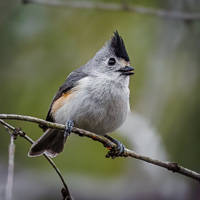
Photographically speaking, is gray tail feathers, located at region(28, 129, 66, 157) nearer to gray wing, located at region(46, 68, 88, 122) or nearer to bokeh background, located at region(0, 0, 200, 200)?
gray wing, located at region(46, 68, 88, 122)

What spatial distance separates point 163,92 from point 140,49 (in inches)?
37.0

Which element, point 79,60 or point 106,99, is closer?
point 106,99

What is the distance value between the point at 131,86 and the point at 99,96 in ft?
5.46

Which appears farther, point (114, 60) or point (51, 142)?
point (51, 142)

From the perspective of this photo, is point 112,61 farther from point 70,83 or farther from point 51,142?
point 51,142

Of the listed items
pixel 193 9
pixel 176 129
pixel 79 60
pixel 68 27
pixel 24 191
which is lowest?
pixel 24 191

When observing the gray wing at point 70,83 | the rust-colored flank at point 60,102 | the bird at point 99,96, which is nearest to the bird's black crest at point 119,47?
the bird at point 99,96

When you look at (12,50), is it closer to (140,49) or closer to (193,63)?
(140,49)

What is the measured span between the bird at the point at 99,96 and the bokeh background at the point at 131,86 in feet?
2.55

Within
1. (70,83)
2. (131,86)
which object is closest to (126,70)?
(70,83)

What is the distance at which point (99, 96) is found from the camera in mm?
3891

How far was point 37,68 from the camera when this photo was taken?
5430 mm

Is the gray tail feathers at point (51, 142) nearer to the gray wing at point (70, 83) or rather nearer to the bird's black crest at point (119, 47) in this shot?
the gray wing at point (70, 83)

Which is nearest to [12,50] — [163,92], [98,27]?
[98,27]
